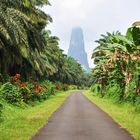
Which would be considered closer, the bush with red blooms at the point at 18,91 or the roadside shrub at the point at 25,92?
the bush with red blooms at the point at 18,91

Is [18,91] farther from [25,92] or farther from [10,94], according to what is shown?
[25,92]

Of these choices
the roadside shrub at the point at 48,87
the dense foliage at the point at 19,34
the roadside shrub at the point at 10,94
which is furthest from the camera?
the roadside shrub at the point at 48,87

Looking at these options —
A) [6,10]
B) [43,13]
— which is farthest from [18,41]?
[43,13]

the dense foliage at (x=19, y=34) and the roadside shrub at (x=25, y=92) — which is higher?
the dense foliage at (x=19, y=34)

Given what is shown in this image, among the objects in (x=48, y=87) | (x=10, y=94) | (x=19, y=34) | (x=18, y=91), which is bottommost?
(x=10, y=94)

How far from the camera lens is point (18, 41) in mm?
27953

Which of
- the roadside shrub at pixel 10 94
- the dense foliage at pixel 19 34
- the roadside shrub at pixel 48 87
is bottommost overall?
the roadside shrub at pixel 10 94

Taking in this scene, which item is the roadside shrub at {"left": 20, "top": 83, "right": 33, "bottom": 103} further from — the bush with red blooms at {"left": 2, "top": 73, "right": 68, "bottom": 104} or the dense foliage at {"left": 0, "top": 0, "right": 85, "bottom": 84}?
the dense foliage at {"left": 0, "top": 0, "right": 85, "bottom": 84}

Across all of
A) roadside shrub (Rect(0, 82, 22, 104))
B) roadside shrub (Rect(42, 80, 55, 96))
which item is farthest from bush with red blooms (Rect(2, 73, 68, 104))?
roadside shrub (Rect(42, 80, 55, 96))

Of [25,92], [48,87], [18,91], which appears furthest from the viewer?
[48,87]

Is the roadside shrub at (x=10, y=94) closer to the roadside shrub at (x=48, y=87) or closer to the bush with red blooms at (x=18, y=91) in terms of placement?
the bush with red blooms at (x=18, y=91)

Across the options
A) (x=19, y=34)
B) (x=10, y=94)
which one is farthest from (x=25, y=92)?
(x=19, y=34)

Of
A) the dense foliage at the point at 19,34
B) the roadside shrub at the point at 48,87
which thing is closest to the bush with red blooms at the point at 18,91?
the dense foliage at the point at 19,34

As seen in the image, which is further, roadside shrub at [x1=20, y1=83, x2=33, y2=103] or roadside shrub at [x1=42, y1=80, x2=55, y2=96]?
roadside shrub at [x1=42, y1=80, x2=55, y2=96]
